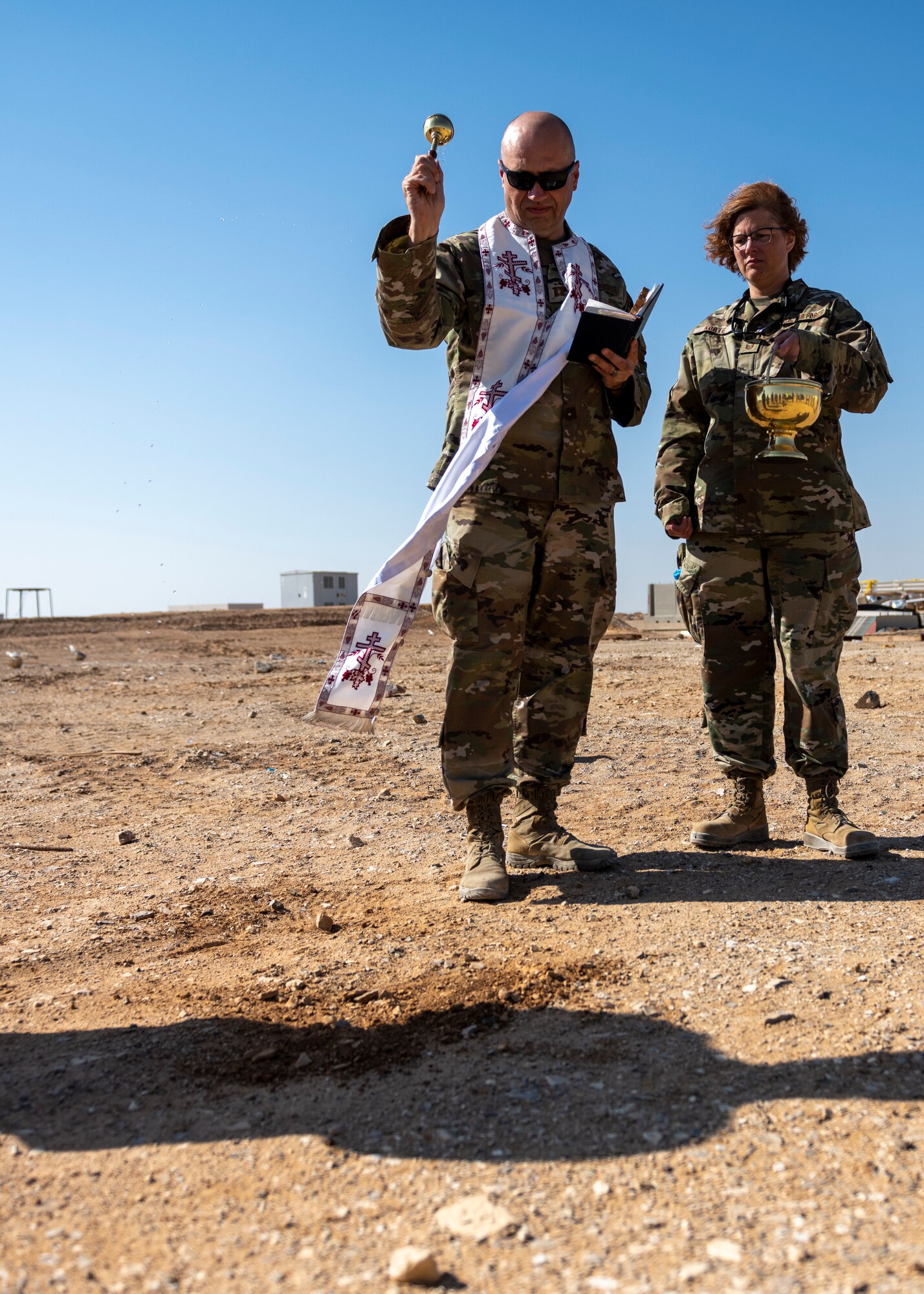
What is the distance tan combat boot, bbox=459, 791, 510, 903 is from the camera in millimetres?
3174

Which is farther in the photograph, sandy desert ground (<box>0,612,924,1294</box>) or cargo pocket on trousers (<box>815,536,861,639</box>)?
cargo pocket on trousers (<box>815,536,861,639</box>)

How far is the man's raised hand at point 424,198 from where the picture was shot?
290 cm

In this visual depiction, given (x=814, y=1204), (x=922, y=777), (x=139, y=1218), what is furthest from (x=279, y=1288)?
(x=922, y=777)

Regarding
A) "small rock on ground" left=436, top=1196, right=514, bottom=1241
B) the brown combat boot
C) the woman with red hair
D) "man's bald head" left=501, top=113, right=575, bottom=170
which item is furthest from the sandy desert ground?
"man's bald head" left=501, top=113, right=575, bottom=170

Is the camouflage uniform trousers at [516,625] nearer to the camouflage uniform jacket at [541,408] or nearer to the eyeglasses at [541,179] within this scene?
the camouflage uniform jacket at [541,408]

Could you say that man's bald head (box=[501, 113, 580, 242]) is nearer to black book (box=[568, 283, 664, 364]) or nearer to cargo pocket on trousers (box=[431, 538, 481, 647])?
black book (box=[568, 283, 664, 364])

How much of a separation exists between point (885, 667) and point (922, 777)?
6020mm

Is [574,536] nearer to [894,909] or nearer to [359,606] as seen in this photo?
[359,606]

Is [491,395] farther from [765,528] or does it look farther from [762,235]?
[762,235]

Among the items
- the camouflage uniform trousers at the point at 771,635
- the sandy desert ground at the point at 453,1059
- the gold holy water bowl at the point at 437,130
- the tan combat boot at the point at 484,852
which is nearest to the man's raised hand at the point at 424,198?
the gold holy water bowl at the point at 437,130

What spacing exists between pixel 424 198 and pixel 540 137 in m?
0.52

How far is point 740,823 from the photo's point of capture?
3.75 m

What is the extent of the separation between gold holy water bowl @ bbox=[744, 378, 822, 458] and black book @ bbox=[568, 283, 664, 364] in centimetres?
41

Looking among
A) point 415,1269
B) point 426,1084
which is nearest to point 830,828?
point 426,1084
